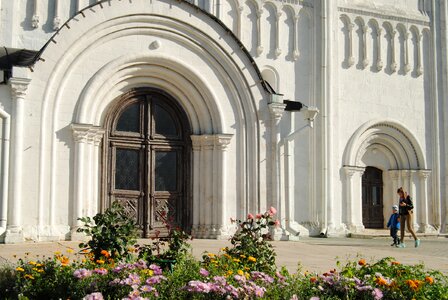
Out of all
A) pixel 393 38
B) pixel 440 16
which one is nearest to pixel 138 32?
pixel 393 38

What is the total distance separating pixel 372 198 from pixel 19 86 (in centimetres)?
1426

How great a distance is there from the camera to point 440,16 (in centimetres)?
2445

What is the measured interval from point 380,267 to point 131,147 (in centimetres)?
1037

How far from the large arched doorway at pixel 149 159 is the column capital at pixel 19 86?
2.81 meters

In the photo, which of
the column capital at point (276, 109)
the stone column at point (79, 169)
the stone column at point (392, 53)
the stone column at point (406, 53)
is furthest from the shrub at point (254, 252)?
the stone column at point (406, 53)

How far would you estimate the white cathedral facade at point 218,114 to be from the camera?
598 inches

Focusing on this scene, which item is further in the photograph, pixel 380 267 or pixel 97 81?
pixel 97 81

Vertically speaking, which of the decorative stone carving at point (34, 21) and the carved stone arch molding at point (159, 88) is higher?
the decorative stone carving at point (34, 21)

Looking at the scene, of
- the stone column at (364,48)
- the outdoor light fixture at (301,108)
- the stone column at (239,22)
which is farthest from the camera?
the stone column at (364,48)

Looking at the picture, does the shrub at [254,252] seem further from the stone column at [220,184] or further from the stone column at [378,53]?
the stone column at [378,53]

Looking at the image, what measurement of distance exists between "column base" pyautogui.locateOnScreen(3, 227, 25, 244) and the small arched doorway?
13.3 metres

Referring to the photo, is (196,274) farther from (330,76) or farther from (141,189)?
(330,76)

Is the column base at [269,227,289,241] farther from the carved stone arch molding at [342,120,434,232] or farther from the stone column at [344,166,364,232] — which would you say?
the carved stone arch molding at [342,120,434,232]

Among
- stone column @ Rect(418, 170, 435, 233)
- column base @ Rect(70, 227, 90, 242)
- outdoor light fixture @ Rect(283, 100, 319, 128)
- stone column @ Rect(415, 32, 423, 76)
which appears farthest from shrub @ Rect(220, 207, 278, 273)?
stone column @ Rect(415, 32, 423, 76)
